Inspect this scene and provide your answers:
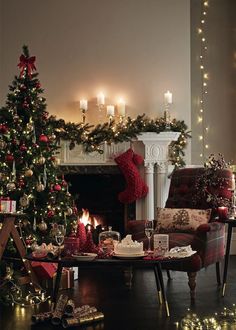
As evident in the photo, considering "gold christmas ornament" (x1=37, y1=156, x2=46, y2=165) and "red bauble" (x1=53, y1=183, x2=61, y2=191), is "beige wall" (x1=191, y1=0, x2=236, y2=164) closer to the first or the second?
"red bauble" (x1=53, y1=183, x2=61, y2=191)

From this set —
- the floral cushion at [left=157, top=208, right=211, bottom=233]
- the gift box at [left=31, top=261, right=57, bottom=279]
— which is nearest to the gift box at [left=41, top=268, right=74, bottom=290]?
the gift box at [left=31, top=261, right=57, bottom=279]

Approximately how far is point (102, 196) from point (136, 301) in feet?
8.99

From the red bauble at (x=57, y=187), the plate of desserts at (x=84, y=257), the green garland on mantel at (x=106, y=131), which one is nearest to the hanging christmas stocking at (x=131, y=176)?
the green garland on mantel at (x=106, y=131)

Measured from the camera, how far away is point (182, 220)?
4.79 meters

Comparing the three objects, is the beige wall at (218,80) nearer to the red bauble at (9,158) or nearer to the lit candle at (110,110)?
the lit candle at (110,110)

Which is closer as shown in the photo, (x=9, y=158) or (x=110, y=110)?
(x=9, y=158)

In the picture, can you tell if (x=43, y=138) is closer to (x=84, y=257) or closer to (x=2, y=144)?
(x=2, y=144)

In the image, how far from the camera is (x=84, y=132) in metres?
6.32

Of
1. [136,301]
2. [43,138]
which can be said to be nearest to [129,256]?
[136,301]

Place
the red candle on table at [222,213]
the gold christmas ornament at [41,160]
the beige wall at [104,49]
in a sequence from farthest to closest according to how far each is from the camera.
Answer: the beige wall at [104,49], the gold christmas ornament at [41,160], the red candle on table at [222,213]

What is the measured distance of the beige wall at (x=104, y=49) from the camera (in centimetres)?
660

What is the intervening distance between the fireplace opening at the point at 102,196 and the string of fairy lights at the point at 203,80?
1.18m

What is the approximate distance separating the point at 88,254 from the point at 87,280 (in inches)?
68.9

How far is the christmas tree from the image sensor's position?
193 inches
